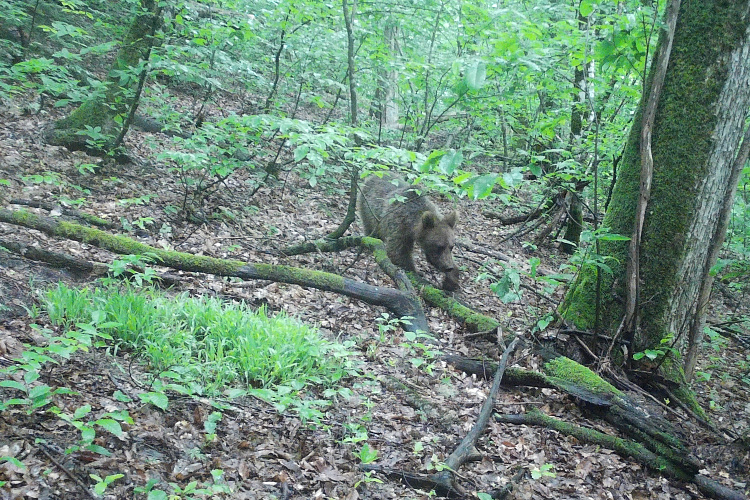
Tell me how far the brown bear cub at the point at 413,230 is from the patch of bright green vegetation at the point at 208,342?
3.58 meters

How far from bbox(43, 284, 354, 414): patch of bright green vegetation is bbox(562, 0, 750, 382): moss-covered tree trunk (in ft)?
9.83

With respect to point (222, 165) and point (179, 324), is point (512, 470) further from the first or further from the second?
point (222, 165)

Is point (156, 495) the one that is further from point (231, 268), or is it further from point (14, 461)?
point (231, 268)

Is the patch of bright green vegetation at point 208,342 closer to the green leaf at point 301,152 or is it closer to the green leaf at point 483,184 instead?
the green leaf at point 301,152

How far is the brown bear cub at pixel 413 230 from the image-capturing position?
7978 mm

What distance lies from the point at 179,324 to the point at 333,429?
5.22 ft

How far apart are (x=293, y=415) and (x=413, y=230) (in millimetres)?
4805

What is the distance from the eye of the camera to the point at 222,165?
761 centimetres

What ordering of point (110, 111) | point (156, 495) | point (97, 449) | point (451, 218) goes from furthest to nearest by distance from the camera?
point (110, 111)
point (451, 218)
point (97, 449)
point (156, 495)

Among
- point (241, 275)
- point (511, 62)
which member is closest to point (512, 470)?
point (241, 275)

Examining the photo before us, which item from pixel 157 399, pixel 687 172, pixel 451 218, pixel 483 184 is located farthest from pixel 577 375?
pixel 451 218

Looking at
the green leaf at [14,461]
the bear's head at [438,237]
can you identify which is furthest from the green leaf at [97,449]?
the bear's head at [438,237]

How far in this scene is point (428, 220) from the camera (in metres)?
8.10

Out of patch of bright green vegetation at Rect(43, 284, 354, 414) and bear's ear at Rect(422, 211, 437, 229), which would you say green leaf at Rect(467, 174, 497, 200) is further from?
→ bear's ear at Rect(422, 211, 437, 229)
